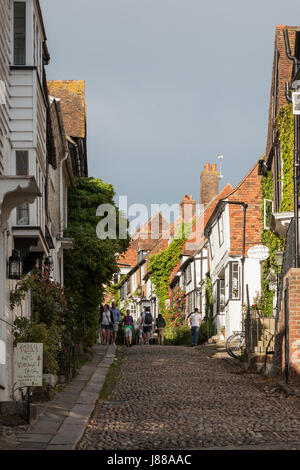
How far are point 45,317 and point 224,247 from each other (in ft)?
73.7

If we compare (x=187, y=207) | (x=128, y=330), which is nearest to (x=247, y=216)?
(x=128, y=330)

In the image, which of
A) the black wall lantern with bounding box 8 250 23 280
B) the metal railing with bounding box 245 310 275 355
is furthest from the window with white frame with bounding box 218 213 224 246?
the black wall lantern with bounding box 8 250 23 280

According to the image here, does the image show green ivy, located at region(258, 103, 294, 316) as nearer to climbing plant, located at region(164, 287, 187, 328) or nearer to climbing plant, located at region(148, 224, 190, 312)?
climbing plant, located at region(164, 287, 187, 328)

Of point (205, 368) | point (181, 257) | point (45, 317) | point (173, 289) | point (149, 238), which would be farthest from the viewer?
point (149, 238)

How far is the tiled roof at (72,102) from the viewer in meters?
29.6

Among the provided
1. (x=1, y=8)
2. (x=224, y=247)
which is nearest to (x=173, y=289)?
(x=224, y=247)

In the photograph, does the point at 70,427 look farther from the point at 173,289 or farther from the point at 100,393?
the point at 173,289

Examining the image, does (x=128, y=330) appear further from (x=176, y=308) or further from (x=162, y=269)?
(x=162, y=269)

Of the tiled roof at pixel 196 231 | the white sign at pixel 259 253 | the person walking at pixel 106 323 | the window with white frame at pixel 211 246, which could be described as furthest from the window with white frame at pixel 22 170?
the tiled roof at pixel 196 231

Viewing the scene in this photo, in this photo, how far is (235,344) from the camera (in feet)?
80.6

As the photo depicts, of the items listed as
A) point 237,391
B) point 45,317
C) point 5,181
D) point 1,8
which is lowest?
point 237,391

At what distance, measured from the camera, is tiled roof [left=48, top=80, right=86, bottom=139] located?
29578 mm

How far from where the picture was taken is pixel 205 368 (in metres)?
21.6

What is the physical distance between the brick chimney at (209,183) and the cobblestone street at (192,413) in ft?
107
